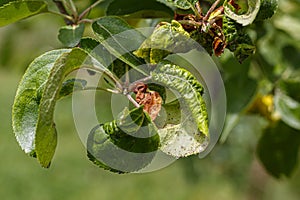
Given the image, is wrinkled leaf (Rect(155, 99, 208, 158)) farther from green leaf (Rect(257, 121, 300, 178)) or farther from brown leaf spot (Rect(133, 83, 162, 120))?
green leaf (Rect(257, 121, 300, 178))

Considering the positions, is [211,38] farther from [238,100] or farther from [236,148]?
[236,148]

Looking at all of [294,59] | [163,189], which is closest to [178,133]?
[294,59]

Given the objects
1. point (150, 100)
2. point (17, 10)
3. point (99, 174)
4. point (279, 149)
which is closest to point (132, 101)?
point (150, 100)

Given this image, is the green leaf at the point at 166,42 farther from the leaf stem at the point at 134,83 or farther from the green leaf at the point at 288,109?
the green leaf at the point at 288,109

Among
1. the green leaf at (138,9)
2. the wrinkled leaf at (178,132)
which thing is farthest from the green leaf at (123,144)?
the green leaf at (138,9)

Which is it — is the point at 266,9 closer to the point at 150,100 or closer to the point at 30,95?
the point at 150,100
